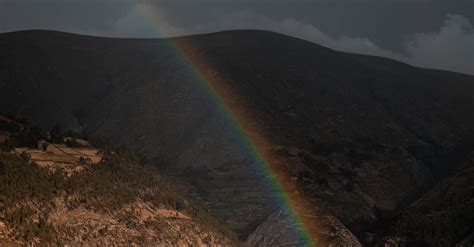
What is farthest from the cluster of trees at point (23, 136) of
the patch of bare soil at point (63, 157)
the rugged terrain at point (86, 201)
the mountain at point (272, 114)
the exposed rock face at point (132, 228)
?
the mountain at point (272, 114)

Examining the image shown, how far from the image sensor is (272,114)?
338ft

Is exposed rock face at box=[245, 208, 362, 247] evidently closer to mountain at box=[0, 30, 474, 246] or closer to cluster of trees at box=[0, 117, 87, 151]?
mountain at box=[0, 30, 474, 246]

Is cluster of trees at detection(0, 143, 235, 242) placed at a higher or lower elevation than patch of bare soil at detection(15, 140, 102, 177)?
lower

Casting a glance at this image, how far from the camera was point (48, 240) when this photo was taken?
3709 centimetres

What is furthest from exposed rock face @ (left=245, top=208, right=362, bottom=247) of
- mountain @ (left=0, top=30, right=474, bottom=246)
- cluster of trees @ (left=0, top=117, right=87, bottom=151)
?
cluster of trees @ (left=0, top=117, right=87, bottom=151)

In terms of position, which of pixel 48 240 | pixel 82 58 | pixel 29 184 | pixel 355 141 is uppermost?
pixel 82 58

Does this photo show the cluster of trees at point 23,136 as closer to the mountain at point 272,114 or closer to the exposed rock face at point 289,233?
the mountain at point 272,114

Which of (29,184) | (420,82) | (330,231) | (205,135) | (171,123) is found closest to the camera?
(29,184)

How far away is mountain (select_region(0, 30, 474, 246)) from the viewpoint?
7219cm

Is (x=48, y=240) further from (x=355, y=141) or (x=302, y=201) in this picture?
(x=355, y=141)

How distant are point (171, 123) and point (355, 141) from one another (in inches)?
1291

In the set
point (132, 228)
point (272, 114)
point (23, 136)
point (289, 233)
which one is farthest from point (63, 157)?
point (272, 114)

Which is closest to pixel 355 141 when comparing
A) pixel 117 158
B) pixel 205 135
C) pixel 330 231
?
pixel 205 135

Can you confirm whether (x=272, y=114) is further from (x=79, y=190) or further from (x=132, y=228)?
(x=79, y=190)
